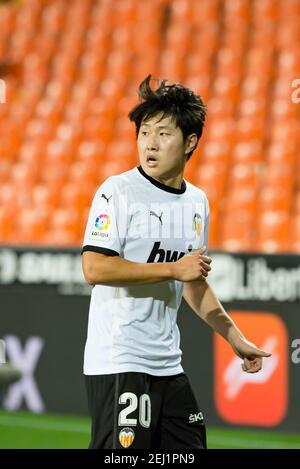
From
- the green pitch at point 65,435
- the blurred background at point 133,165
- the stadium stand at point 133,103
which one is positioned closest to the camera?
the green pitch at point 65,435

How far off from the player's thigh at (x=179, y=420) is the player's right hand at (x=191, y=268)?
1.54 ft

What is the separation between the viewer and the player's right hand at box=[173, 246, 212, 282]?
A: 3.39m

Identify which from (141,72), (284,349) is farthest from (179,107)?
(141,72)

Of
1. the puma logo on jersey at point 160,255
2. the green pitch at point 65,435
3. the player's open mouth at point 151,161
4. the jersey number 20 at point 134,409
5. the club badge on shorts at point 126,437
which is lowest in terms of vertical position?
the green pitch at point 65,435

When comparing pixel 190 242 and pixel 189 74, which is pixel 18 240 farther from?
pixel 190 242

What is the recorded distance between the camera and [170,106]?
370 cm

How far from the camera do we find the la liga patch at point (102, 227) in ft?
11.4

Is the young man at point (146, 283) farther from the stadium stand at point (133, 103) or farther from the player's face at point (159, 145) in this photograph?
the stadium stand at point (133, 103)

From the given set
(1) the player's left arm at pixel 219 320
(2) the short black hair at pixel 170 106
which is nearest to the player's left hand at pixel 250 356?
(1) the player's left arm at pixel 219 320

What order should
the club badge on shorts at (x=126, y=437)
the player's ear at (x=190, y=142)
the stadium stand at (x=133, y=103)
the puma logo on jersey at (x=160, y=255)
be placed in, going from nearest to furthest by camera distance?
the club badge on shorts at (x=126, y=437)
the puma logo on jersey at (x=160, y=255)
the player's ear at (x=190, y=142)
the stadium stand at (x=133, y=103)

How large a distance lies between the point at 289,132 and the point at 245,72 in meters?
1.23

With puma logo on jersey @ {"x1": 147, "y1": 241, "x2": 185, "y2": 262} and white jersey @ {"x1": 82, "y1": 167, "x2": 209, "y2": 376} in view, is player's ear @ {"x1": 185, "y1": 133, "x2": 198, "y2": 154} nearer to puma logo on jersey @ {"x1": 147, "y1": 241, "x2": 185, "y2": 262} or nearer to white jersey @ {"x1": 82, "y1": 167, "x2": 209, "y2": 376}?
white jersey @ {"x1": 82, "y1": 167, "x2": 209, "y2": 376}

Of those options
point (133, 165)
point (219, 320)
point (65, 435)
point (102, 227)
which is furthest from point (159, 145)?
point (133, 165)

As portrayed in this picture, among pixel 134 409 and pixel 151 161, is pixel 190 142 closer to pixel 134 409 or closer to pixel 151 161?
pixel 151 161
